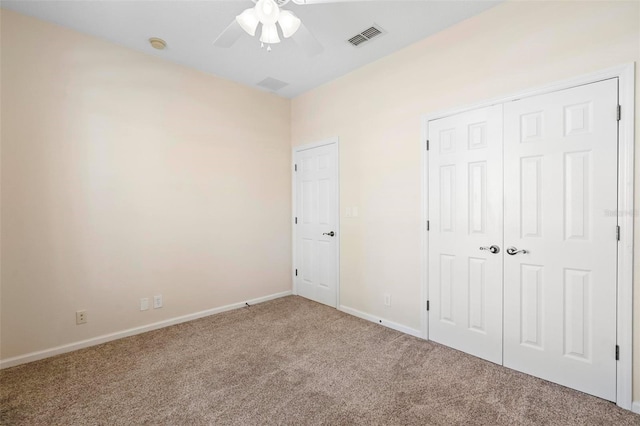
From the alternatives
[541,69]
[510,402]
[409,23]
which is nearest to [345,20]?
[409,23]

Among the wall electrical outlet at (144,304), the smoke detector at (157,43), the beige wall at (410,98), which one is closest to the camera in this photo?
the beige wall at (410,98)

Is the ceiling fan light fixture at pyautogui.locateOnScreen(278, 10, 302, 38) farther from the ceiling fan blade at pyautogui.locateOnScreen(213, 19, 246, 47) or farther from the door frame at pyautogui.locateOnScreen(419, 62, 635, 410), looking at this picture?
the door frame at pyautogui.locateOnScreen(419, 62, 635, 410)

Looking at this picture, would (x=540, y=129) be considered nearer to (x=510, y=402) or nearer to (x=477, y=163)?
(x=477, y=163)

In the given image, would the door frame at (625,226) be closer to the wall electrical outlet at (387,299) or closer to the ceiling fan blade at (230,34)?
the wall electrical outlet at (387,299)

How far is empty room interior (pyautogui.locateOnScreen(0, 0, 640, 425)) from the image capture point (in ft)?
6.30

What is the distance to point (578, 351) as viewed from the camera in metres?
2.04

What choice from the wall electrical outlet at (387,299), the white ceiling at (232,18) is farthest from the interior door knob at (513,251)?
the white ceiling at (232,18)

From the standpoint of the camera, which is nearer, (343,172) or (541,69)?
(541,69)

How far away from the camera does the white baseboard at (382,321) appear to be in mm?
2966

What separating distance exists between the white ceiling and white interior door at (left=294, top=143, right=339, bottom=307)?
118 centimetres

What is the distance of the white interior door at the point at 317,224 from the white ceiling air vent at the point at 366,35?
1205 mm

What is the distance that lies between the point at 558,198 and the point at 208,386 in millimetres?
2885

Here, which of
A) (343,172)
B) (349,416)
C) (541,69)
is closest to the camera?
(349,416)

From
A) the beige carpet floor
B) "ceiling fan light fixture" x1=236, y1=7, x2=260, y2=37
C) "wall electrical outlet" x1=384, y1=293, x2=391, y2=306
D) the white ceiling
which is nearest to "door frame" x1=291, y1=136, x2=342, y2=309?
"wall electrical outlet" x1=384, y1=293, x2=391, y2=306
